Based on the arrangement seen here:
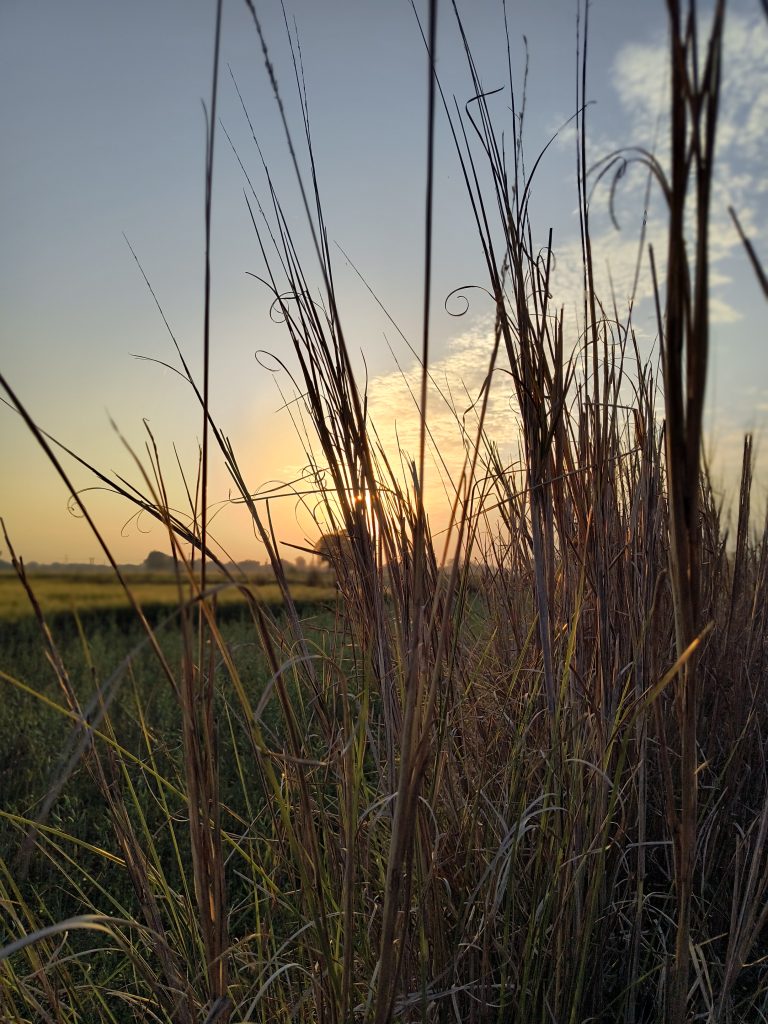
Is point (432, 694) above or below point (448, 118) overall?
below

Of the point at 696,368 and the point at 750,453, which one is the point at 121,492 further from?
the point at 750,453

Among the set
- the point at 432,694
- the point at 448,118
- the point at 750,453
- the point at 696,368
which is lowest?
the point at 432,694

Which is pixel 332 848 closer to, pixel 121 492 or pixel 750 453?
pixel 121 492

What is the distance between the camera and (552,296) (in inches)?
59.3

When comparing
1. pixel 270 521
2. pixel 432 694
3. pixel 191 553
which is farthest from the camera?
pixel 270 521

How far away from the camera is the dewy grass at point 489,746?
800mm

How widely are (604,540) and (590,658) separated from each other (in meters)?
0.25

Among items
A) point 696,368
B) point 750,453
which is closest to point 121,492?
point 696,368

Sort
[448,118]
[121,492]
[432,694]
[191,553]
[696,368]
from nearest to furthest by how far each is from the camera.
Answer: [696,368] → [432,694] → [191,553] → [121,492] → [448,118]

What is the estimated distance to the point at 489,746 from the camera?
1404 millimetres

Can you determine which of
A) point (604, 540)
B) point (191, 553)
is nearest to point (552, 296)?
point (604, 540)

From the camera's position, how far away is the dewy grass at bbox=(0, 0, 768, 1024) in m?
0.80

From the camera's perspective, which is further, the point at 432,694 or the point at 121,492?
the point at 121,492

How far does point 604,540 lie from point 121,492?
849mm
